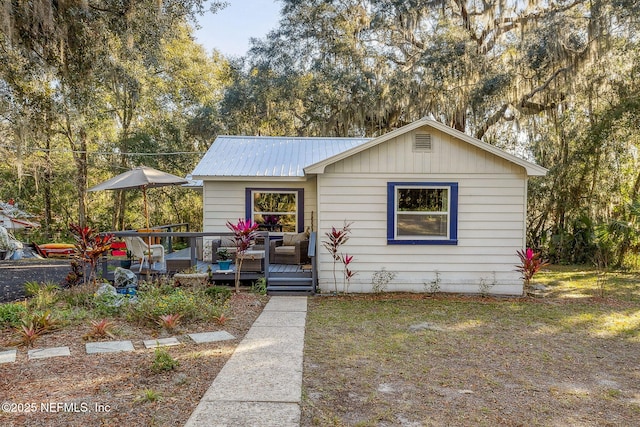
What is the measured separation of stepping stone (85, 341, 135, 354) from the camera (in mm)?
4324

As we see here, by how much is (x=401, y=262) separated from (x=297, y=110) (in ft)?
33.2

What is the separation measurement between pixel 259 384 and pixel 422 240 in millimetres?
5278

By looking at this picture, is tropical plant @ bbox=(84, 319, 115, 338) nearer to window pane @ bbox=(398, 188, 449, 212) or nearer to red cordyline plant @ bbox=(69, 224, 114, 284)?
red cordyline plant @ bbox=(69, 224, 114, 284)

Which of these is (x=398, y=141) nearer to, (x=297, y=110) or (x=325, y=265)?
(x=325, y=265)

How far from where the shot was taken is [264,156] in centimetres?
1030

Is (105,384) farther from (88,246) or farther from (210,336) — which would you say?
(88,246)

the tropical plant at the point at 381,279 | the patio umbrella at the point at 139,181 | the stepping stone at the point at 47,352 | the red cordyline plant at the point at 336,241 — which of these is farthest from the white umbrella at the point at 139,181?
the tropical plant at the point at 381,279

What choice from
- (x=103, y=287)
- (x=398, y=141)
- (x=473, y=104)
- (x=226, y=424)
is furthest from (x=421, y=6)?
(x=226, y=424)

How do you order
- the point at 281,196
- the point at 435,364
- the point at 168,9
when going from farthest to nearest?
the point at 281,196 → the point at 168,9 → the point at 435,364

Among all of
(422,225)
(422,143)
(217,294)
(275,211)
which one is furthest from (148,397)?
(275,211)

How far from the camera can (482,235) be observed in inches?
319

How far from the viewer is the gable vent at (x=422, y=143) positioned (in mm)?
8023

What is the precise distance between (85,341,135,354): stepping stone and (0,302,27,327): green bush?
128 centimetres

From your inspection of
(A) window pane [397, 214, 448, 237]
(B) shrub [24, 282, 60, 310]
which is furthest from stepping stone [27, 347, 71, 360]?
(A) window pane [397, 214, 448, 237]
